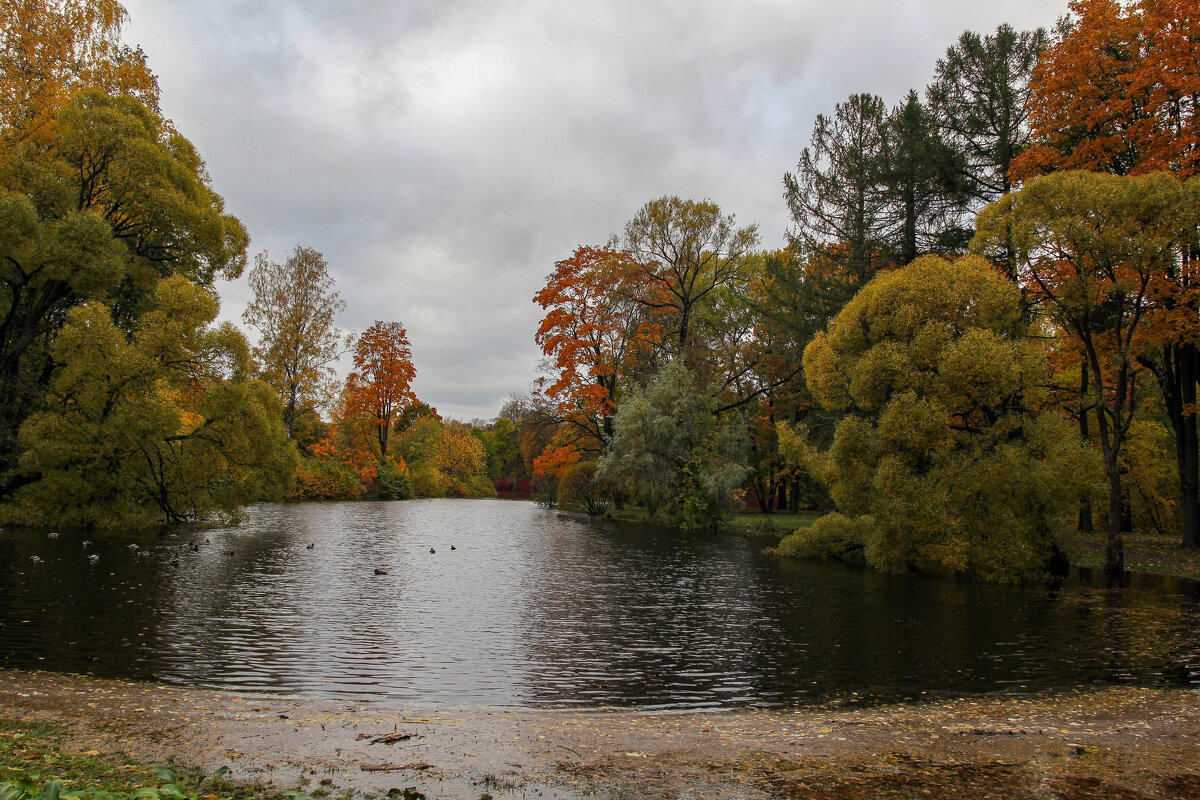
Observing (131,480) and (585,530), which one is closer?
(131,480)

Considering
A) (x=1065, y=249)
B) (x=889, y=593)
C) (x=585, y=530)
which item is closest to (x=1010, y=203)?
(x=1065, y=249)

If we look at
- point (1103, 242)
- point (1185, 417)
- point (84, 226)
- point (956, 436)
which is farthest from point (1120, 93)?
point (84, 226)

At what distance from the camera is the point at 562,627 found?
45.1 ft

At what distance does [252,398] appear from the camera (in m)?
27.8

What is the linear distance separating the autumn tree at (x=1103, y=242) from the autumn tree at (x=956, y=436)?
150 cm

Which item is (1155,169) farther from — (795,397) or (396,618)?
(396,618)

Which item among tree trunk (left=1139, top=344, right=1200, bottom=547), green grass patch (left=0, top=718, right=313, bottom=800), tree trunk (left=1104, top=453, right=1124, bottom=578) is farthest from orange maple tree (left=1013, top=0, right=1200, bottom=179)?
green grass patch (left=0, top=718, right=313, bottom=800)

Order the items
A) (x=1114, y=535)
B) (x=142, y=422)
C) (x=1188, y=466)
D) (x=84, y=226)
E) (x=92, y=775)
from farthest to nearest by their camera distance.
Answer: (x=142, y=422), (x=1188, y=466), (x=84, y=226), (x=1114, y=535), (x=92, y=775)

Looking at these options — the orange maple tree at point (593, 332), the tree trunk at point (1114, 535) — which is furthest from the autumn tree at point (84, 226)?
the tree trunk at point (1114, 535)

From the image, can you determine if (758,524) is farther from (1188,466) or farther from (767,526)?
(1188,466)

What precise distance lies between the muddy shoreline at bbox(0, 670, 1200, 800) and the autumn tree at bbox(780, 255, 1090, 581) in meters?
12.2

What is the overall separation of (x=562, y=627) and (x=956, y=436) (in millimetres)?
14279

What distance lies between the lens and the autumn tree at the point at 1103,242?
19.9 metres

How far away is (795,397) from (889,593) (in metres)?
23.7
